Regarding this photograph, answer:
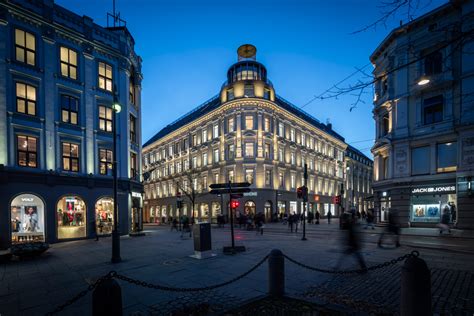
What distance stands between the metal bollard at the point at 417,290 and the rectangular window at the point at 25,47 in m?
22.1

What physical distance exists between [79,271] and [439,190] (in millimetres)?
25119

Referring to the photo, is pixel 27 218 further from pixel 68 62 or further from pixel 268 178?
pixel 268 178

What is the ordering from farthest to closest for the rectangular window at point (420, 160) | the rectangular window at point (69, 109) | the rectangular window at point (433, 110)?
the rectangular window at point (420, 160) < the rectangular window at point (433, 110) < the rectangular window at point (69, 109)

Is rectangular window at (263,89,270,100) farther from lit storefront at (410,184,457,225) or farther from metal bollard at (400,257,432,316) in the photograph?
metal bollard at (400,257,432,316)

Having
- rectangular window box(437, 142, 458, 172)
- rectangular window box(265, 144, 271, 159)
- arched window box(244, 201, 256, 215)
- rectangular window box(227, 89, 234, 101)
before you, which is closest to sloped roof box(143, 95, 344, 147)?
rectangular window box(227, 89, 234, 101)

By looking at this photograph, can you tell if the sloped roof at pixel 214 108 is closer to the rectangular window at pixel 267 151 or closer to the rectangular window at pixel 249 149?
the rectangular window at pixel 267 151

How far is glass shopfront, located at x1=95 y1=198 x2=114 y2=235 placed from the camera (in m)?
19.0

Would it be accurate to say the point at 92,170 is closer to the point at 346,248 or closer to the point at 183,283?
the point at 183,283

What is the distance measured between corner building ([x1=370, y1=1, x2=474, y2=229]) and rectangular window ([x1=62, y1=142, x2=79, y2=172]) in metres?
23.9

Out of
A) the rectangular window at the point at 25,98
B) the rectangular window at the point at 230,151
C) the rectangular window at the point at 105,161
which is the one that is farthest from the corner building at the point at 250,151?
the rectangular window at the point at 25,98

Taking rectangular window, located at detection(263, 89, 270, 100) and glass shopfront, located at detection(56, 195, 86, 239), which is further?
rectangular window, located at detection(263, 89, 270, 100)

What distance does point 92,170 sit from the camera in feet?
61.2

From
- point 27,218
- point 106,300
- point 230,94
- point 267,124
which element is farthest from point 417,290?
point 230,94

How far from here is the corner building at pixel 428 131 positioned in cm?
1883
